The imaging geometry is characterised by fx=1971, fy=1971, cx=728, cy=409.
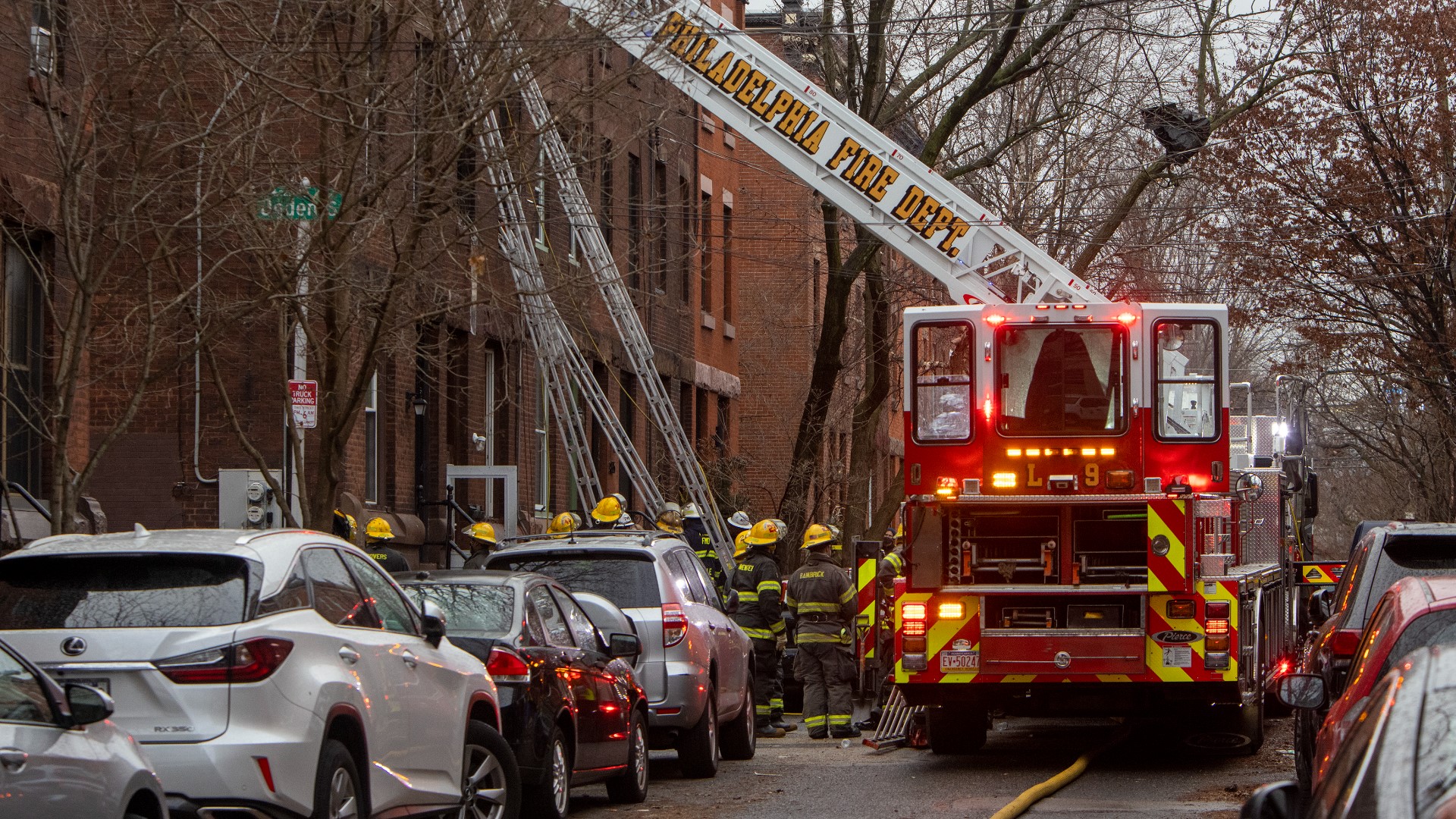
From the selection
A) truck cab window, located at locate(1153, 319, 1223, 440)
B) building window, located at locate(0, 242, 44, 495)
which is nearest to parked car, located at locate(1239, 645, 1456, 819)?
truck cab window, located at locate(1153, 319, 1223, 440)

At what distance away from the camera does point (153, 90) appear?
13.2 m

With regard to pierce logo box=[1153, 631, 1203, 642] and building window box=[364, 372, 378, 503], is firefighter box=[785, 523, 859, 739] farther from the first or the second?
building window box=[364, 372, 378, 503]

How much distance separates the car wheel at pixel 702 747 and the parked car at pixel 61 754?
7.02 meters

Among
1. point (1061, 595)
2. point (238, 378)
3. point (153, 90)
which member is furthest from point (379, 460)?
point (1061, 595)

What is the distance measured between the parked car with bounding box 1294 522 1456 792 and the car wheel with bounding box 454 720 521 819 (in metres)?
3.88

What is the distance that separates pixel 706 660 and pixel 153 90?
5344 mm

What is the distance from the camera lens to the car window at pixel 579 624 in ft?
37.9

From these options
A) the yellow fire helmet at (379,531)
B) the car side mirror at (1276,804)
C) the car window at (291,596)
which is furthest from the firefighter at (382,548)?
the car side mirror at (1276,804)

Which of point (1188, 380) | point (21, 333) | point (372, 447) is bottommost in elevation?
point (372, 447)

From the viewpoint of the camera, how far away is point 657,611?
12.9 meters

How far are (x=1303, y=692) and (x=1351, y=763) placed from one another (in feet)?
12.8

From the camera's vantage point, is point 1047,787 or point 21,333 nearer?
point 1047,787

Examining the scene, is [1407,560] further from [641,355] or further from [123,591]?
[641,355]

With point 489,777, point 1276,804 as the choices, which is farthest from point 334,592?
point 1276,804
